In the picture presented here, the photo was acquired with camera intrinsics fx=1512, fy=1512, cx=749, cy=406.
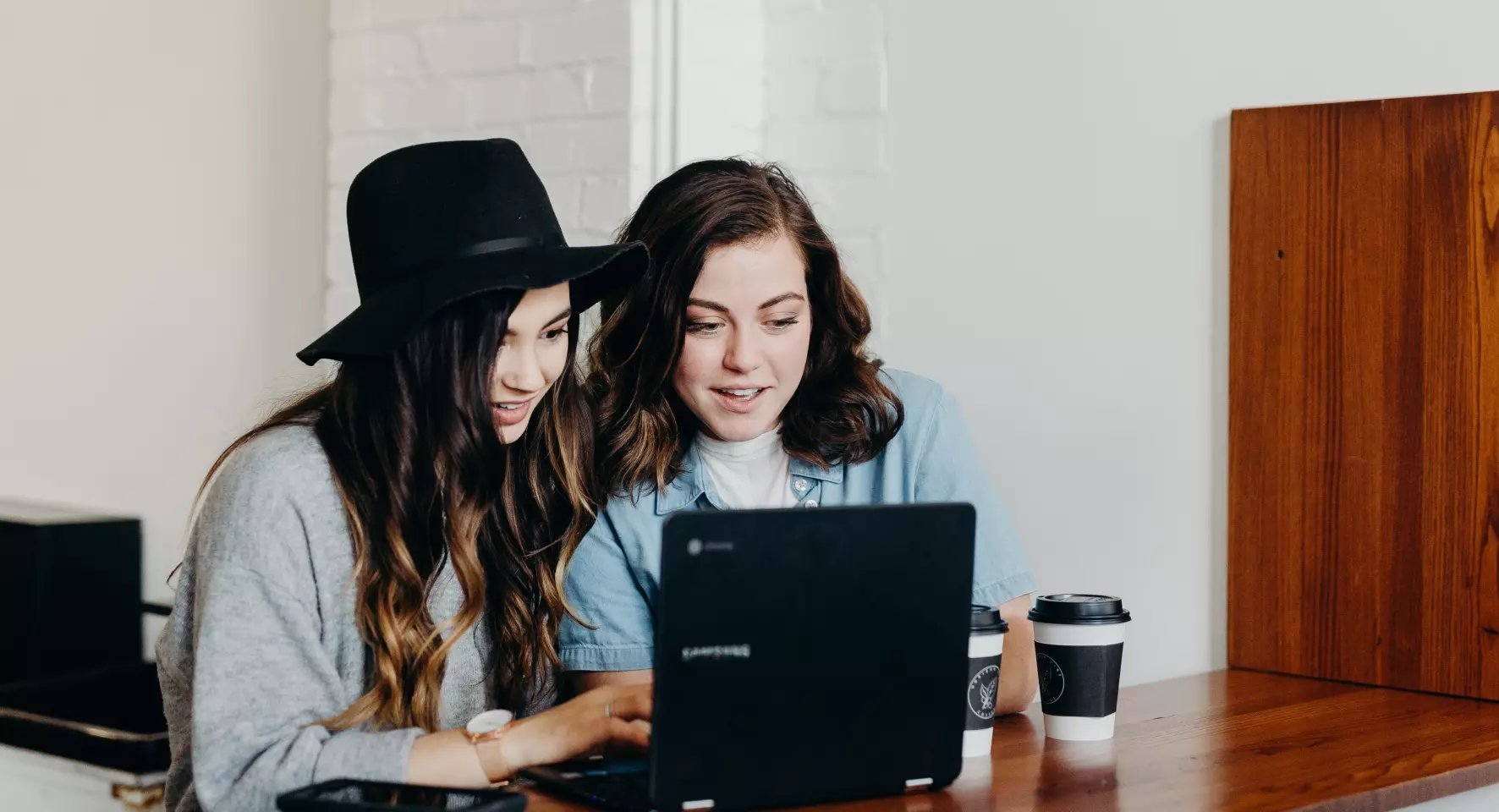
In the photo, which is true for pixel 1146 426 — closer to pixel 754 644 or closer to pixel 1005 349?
pixel 1005 349

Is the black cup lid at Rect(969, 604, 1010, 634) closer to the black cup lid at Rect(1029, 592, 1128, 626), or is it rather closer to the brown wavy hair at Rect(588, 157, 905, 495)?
the black cup lid at Rect(1029, 592, 1128, 626)

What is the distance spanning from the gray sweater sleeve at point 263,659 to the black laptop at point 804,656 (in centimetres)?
22

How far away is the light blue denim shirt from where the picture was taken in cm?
164

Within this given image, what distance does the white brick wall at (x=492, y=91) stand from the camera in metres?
2.24

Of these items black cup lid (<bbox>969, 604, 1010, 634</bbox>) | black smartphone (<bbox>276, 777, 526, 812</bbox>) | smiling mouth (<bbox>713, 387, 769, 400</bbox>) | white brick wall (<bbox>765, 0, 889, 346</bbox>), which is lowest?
black smartphone (<bbox>276, 777, 526, 812</bbox>)

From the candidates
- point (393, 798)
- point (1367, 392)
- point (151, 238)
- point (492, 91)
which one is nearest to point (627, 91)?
point (492, 91)

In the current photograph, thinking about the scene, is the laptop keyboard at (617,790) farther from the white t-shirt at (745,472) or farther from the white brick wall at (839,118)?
the white brick wall at (839,118)

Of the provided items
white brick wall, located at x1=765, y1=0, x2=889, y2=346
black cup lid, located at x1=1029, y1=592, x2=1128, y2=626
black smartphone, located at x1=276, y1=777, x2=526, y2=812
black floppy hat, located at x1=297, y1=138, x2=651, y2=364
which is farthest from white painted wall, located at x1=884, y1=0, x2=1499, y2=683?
black smartphone, located at x1=276, y1=777, x2=526, y2=812

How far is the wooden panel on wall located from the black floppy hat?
934 mm

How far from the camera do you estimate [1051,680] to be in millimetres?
1471

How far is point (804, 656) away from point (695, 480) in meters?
0.64

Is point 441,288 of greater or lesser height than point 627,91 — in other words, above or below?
below

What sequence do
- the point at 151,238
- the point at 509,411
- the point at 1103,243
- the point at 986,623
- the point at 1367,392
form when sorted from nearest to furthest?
the point at 986,623 < the point at 509,411 < the point at 1367,392 < the point at 1103,243 < the point at 151,238

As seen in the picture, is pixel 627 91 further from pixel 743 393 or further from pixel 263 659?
pixel 263 659
